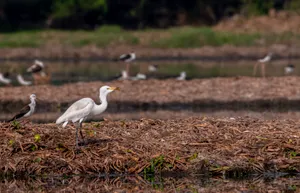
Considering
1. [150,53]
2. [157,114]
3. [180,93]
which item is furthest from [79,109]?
[150,53]

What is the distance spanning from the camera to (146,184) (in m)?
16.8

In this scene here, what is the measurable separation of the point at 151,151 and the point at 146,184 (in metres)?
1.31

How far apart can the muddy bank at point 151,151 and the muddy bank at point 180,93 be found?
10.2 m

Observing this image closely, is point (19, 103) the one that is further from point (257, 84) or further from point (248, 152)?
point (248, 152)

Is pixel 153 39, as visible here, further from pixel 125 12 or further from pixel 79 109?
pixel 79 109

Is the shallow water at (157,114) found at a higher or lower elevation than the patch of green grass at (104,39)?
higher

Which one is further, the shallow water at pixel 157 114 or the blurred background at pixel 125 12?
the blurred background at pixel 125 12

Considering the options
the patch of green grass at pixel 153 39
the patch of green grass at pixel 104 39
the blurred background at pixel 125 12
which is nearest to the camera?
the patch of green grass at pixel 153 39

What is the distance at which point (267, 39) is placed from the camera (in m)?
62.6

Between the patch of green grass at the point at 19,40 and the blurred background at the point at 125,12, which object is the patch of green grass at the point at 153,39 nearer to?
the patch of green grass at the point at 19,40

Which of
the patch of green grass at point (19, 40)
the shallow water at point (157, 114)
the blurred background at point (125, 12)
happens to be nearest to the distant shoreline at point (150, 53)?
the patch of green grass at point (19, 40)

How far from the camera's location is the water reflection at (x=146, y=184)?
53.7ft

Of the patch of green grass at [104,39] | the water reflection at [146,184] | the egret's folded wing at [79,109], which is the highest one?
the egret's folded wing at [79,109]

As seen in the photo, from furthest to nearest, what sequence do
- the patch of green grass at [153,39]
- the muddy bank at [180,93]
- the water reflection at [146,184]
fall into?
the patch of green grass at [153,39], the muddy bank at [180,93], the water reflection at [146,184]
